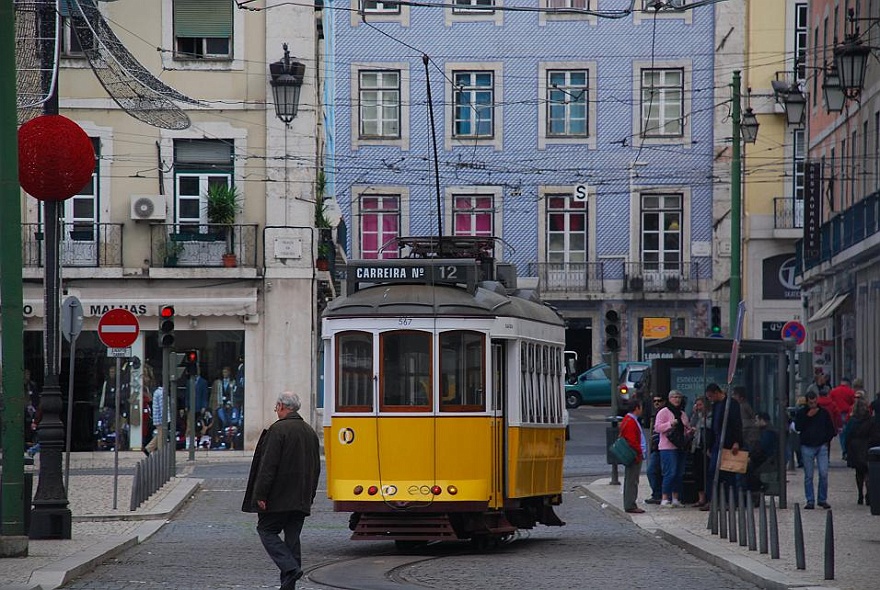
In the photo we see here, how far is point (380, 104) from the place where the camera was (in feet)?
203

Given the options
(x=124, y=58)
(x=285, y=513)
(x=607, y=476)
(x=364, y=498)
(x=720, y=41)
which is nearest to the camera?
(x=285, y=513)

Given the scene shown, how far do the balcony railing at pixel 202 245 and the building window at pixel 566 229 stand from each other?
71.7 ft

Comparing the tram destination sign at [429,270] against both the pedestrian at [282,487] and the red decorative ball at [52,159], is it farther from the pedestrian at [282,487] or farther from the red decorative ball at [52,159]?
the pedestrian at [282,487]

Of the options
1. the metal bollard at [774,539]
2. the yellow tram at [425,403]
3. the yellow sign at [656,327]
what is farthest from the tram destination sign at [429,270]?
the yellow sign at [656,327]

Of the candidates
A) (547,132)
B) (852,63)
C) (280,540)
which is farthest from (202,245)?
(280,540)

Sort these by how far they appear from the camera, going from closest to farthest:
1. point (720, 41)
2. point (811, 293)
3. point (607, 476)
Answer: point (607, 476) → point (811, 293) → point (720, 41)

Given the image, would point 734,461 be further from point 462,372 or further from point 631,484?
point 462,372

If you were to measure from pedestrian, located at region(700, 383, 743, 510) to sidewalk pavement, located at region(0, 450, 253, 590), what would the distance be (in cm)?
709

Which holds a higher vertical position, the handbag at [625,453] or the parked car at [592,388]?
the handbag at [625,453]

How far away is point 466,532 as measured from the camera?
63.6ft

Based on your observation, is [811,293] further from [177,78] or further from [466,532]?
[466,532]

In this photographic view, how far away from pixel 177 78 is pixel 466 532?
968 inches

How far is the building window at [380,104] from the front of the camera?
61719 mm

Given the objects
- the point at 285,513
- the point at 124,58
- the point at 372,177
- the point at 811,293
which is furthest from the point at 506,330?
the point at 372,177
